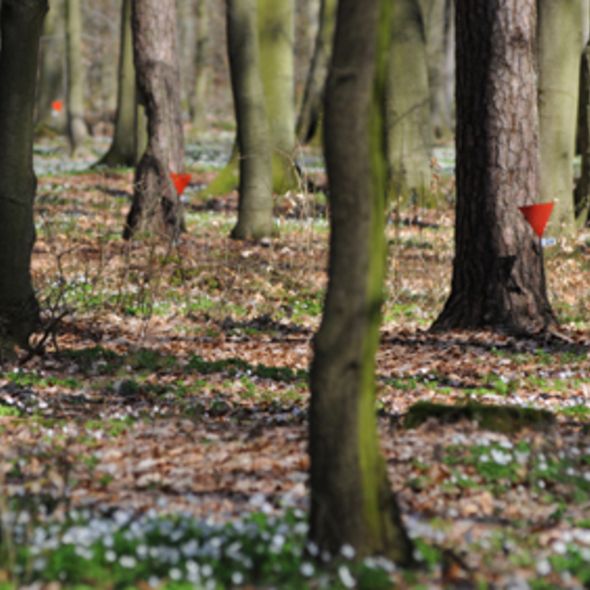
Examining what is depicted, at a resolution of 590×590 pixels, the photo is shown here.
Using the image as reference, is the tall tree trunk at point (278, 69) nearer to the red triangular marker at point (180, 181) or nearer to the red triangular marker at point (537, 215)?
the red triangular marker at point (180, 181)

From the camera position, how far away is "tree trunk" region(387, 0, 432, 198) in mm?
19938

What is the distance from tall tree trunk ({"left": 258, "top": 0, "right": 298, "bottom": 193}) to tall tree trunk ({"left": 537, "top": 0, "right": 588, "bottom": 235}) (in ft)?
19.9

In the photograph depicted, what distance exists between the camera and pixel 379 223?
478cm

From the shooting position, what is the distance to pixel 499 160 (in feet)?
33.3

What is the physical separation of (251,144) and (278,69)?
4859mm

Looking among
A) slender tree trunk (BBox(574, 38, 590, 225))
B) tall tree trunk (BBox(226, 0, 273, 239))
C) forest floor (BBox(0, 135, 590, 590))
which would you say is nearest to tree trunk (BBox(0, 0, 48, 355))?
forest floor (BBox(0, 135, 590, 590))

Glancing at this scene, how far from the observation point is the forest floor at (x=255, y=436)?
16.1 ft

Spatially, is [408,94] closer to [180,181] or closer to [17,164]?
[180,181]

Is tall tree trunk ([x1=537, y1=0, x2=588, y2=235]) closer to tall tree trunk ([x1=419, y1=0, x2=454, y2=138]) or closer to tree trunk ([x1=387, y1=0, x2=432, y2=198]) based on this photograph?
tree trunk ([x1=387, y1=0, x2=432, y2=198])

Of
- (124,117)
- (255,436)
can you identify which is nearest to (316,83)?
(124,117)

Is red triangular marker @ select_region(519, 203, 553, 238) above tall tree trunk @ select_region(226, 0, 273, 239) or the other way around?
the other way around

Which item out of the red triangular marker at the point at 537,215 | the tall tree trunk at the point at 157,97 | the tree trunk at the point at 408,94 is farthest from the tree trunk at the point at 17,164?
the tree trunk at the point at 408,94

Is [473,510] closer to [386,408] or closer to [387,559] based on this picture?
[387,559]

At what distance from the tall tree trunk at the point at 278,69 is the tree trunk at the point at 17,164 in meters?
10.5
